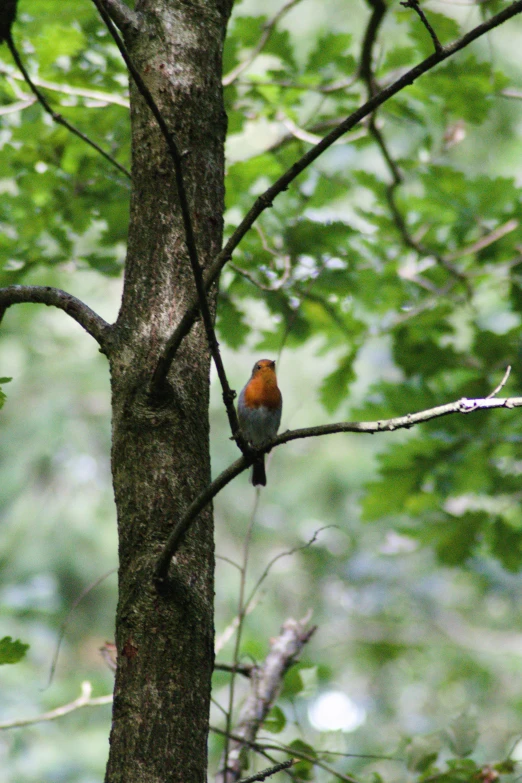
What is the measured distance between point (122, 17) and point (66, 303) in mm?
838

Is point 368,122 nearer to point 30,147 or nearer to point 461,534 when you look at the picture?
point 30,147

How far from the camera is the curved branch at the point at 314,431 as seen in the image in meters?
1.35

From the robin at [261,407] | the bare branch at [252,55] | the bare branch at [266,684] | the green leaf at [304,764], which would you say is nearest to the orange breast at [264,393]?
the robin at [261,407]

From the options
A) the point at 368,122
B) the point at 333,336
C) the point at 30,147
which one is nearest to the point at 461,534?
the point at 333,336

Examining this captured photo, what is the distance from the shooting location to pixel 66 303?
1.98 meters

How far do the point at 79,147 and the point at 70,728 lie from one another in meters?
9.11

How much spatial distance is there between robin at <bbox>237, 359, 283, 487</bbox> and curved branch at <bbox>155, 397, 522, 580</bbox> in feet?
8.21

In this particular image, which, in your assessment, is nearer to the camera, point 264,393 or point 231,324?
point 231,324

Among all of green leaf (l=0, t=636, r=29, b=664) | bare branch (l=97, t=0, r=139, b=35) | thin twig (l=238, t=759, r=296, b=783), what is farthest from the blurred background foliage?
bare branch (l=97, t=0, r=139, b=35)

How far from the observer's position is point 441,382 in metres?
4.53

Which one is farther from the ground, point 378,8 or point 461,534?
point 378,8

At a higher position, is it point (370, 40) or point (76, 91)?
point (370, 40)

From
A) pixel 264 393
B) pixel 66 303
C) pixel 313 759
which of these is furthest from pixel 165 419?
pixel 264 393

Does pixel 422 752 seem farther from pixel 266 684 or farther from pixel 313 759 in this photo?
pixel 266 684
